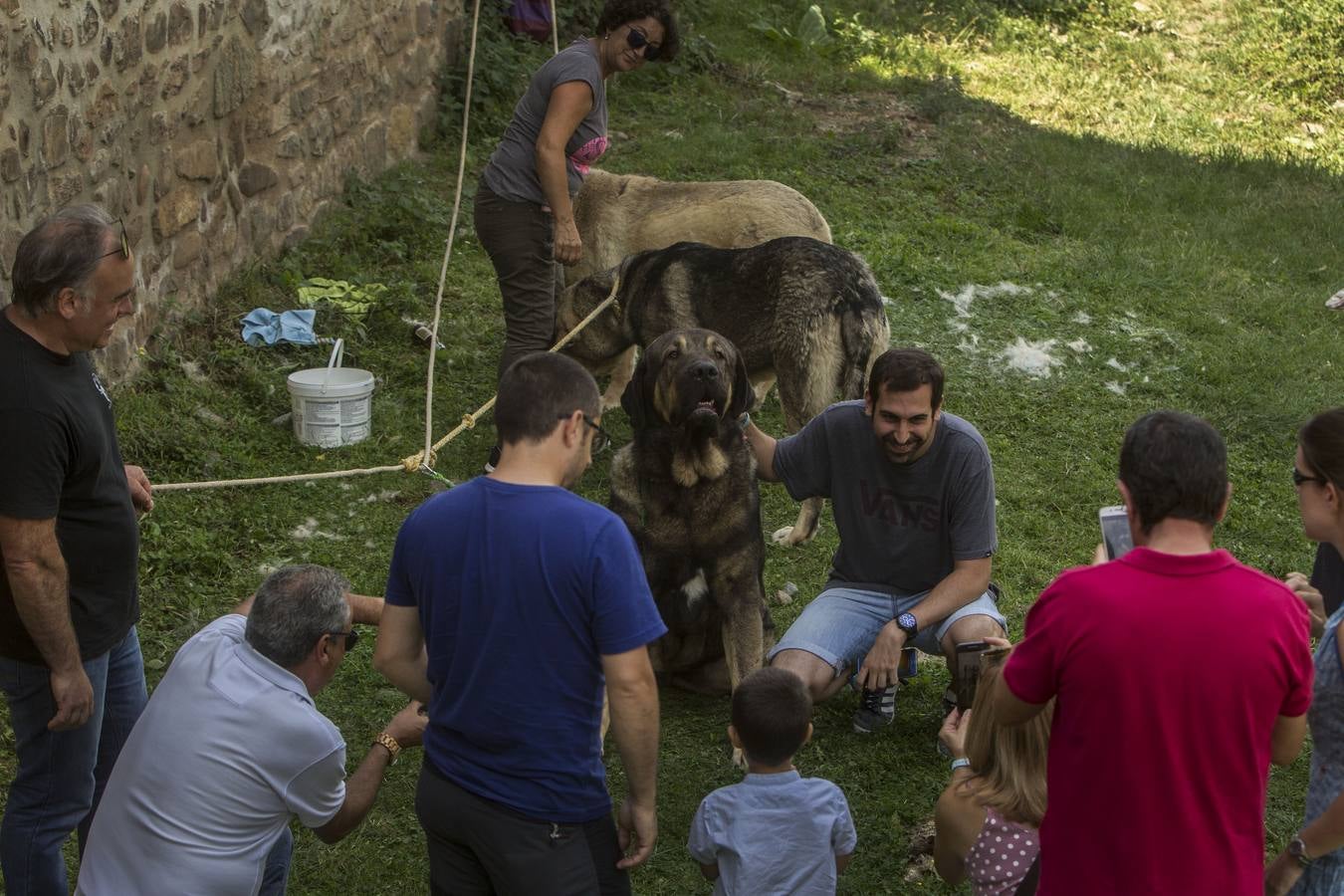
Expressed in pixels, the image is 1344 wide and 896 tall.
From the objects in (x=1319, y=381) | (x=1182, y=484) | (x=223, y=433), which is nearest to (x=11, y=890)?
(x=1182, y=484)

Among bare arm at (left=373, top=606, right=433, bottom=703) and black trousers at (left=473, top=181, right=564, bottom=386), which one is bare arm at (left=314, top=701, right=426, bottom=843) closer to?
Result: bare arm at (left=373, top=606, right=433, bottom=703)

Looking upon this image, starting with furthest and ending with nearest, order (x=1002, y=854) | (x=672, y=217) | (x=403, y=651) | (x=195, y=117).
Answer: (x=672, y=217), (x=195, y=117), (x=1002, y=854), (x=403, y=651)

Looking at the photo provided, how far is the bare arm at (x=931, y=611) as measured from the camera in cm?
428

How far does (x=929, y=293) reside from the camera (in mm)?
8609

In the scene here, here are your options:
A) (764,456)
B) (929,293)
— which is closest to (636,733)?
(764,456)

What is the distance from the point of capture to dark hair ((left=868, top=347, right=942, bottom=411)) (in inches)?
Result: 161

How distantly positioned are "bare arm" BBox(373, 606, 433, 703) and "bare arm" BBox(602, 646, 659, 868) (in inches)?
18.5

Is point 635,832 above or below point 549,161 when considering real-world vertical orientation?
below

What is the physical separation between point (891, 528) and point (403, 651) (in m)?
2.02

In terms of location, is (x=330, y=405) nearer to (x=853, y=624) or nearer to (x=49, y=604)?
(x=853, y=624)

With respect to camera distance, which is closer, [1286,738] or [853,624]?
[1286,738]

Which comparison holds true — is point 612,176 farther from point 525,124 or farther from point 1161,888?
point 1161,888

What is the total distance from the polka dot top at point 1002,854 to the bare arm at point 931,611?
1.11 m

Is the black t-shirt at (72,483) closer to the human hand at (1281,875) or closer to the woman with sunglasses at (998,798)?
the woman with sunglasses at (998,798)
